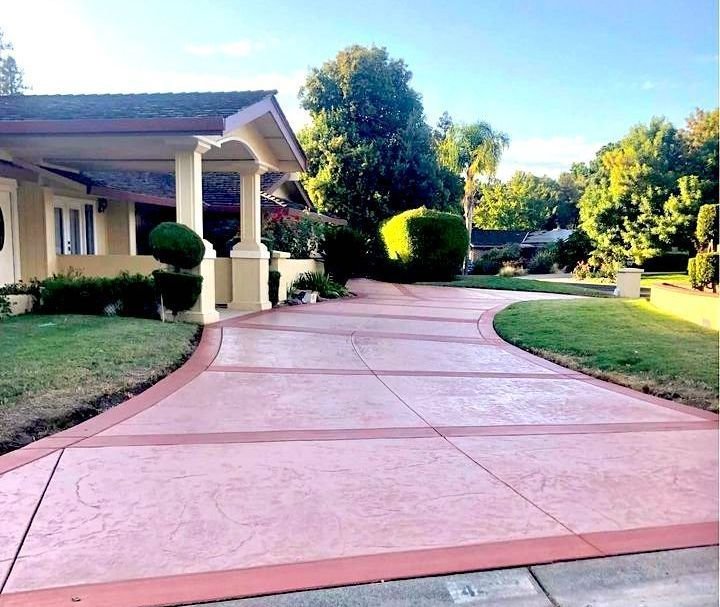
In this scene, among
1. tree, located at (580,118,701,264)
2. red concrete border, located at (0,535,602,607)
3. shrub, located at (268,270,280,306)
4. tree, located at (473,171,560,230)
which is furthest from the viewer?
tree, located at (473,171,560,230)

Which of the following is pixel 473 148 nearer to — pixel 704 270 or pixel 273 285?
pixel 273 285

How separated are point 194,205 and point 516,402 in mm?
6449

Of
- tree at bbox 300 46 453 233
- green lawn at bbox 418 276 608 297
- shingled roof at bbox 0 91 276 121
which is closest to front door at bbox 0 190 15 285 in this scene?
shingled roof at bbox 0 91 276 121

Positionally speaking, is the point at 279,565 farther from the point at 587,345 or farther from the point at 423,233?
the point at 423,233

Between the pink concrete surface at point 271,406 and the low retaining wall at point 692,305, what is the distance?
5.13m

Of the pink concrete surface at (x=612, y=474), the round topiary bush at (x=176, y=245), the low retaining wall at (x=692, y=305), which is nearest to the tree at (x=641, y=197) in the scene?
the low retaining wall at (x=692, y=305)

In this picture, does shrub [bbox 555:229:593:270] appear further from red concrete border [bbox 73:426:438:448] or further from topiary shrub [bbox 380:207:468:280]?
red concrete border [bbox 73:426:438:448]

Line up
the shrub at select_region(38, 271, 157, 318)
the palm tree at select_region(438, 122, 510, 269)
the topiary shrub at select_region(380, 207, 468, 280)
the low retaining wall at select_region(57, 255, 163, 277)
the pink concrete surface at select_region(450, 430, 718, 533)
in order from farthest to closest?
1. the palm tree at select_region(438, 122, 510, 269)
2. the topiary shrub at select_region(380, 207, 468, 280)
3. the low retaining wall at select_region(57, 255, 163, 277)
4. the shrub at select_region(38, 271, 157, 318)
5. the pink concrete surface at select_region(450, 430, 718, 533)

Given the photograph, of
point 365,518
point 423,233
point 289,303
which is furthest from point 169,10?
point 423,233

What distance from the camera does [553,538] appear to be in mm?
2799

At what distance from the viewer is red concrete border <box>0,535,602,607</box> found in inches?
88.4

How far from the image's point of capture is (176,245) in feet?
29.8

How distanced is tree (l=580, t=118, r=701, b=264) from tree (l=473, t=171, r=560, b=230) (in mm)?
28098

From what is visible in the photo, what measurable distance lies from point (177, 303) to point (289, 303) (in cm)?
433
